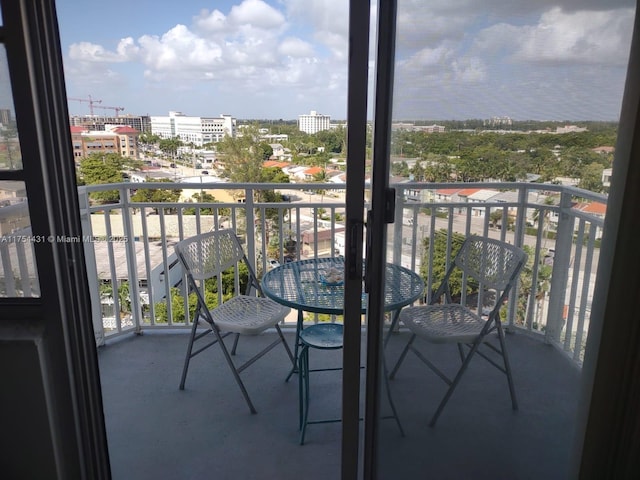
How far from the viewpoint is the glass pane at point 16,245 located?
140 centimetres

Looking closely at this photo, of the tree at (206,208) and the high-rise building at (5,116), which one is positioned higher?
the high-rise building at (5,116)

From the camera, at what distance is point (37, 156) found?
1348mm

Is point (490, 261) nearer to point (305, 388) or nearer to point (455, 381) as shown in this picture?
point (455, 381)

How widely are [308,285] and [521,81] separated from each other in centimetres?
162

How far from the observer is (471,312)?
4.57 ft

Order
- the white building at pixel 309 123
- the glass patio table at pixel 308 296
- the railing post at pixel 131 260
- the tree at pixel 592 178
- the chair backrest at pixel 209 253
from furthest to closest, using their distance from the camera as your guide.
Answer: the white building at pixel 309 123 → the railing post at pixel 131 260 → the chair backrest at pixel 209 253 → the glass patio table at pixel 308 296 → the tree at pixel 592 178

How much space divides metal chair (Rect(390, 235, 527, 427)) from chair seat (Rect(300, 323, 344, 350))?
2.67 ft

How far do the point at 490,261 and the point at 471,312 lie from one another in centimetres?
19

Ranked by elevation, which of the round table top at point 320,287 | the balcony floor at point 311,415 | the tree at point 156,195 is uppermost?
the tree at point 156,195

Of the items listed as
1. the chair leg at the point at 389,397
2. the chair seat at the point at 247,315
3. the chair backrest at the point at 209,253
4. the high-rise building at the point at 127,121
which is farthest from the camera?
the high-rise building at the point at 127,121

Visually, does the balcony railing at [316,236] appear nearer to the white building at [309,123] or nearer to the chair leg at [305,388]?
the chair leg at [305,388]

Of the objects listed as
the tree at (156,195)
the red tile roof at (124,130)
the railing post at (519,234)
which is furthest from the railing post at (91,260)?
the railing post at (519,234)

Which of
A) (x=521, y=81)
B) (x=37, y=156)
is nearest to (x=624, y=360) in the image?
(x=521, y=81)

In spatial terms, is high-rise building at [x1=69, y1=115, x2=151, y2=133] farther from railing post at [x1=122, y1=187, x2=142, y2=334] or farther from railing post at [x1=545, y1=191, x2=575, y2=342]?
railing post at [x1=545, y1=191, x2=575, y2=342]
